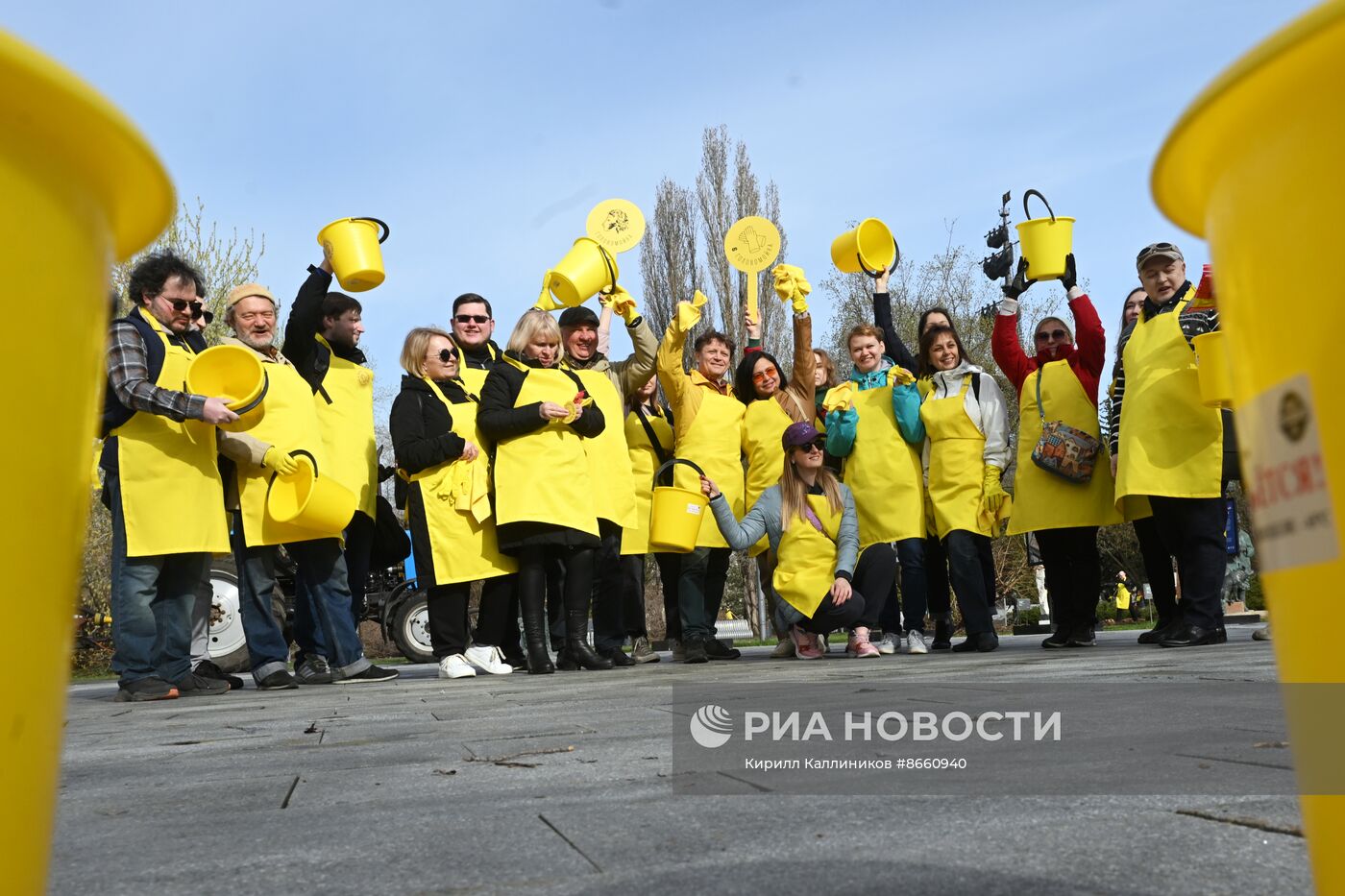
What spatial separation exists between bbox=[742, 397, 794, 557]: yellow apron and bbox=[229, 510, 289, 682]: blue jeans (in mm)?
2419

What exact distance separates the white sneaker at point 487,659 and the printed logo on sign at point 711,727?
9.90 feet

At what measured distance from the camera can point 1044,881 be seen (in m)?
1.16

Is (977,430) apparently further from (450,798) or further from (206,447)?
(450,798)

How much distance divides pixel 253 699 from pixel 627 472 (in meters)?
2.30

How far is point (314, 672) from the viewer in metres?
5.62

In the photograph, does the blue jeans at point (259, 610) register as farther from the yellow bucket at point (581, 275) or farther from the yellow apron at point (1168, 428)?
the yellow apron at point (1168, 428)

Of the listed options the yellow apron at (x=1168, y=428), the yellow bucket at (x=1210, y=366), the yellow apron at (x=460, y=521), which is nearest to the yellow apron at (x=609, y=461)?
the yellow apron at (x=460, y=521)

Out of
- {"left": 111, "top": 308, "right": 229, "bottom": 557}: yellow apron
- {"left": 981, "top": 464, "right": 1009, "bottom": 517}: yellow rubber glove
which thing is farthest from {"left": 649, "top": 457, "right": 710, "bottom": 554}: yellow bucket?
{"left": 111, "top": 308, "right": 229, "bottom": 557}: yellow apron

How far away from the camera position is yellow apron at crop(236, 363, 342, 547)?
516 centimetres

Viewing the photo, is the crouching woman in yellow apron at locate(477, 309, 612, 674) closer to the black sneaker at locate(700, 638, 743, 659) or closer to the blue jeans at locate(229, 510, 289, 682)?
the black sneaker at locate(700, 638, 743, 659)

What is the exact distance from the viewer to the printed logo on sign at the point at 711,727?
→ 2.42 m

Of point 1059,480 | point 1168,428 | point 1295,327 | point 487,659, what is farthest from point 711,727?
point 1059,480

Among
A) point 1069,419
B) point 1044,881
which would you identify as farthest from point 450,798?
point 1069,419

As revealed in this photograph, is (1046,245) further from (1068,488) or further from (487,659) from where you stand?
(487,659)
